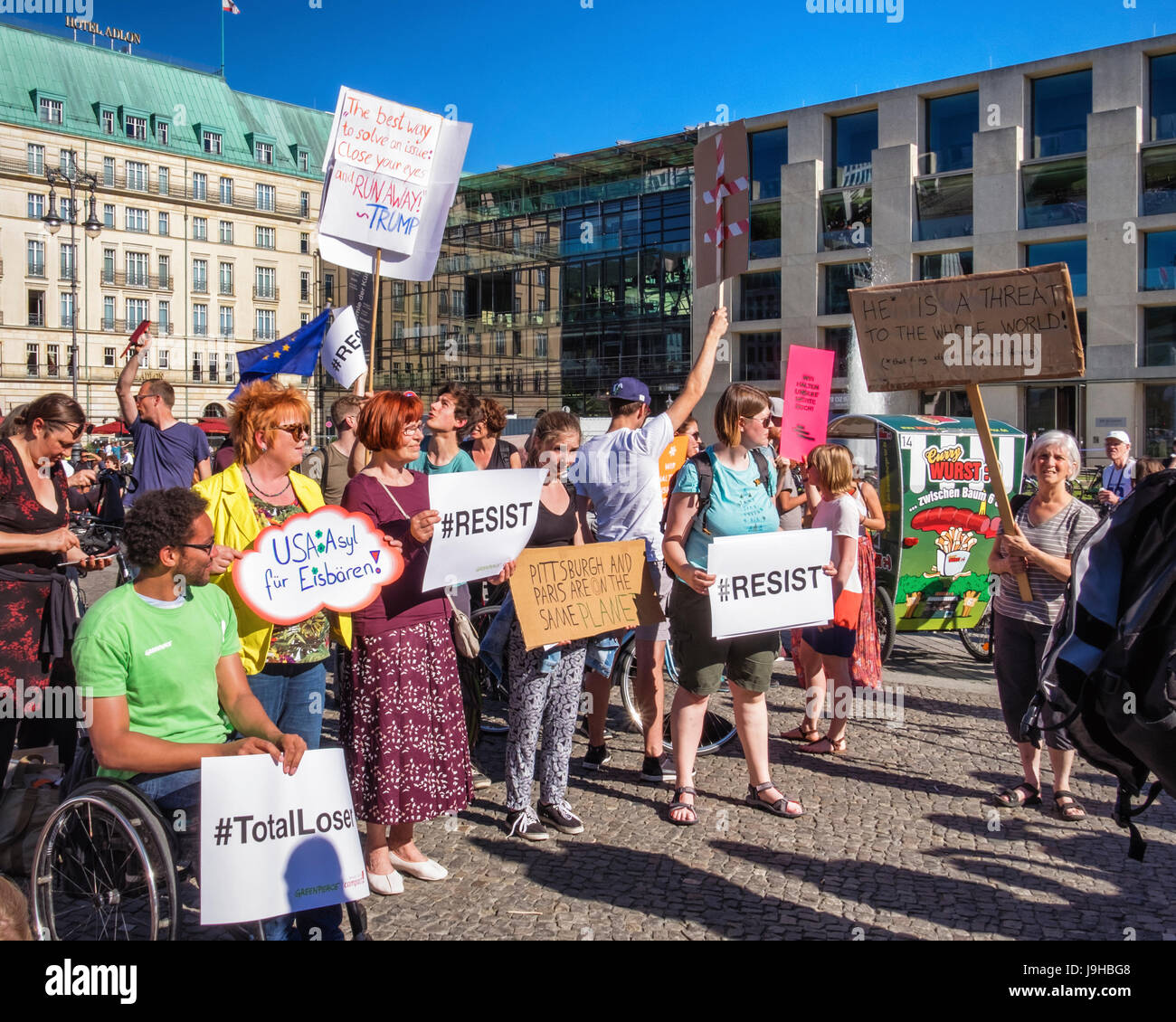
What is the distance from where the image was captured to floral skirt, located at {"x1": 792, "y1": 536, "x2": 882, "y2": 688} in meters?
6.52

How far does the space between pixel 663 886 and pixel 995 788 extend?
2.27m

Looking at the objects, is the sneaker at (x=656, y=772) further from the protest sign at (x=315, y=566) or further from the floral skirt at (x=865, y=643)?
the protest sign at (x=315, y=566)

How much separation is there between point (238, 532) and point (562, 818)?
2.10 metres

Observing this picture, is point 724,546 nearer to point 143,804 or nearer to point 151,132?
point 143,804

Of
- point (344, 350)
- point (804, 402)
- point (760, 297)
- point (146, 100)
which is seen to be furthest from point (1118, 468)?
point (146, 100)

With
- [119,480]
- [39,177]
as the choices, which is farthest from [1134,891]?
[39,177]

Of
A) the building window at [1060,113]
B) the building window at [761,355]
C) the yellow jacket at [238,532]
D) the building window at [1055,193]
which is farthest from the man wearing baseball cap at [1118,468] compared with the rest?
the building window at [761,355]

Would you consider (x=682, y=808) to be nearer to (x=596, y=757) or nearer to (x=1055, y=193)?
(x=596, y=757)

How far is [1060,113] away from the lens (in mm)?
34312

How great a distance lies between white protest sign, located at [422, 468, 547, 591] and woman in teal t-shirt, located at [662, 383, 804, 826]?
0.79m

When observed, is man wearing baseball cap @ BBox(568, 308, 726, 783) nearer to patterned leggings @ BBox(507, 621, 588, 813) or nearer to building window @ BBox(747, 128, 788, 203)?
patterned leggings @ BBox(507, 621, 588, 813)

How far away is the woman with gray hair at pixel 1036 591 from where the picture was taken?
500 centimetres

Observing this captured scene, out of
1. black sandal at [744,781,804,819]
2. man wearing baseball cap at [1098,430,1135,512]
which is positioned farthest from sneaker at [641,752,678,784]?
man wearing baseball cap at [1098,430,1135,512]

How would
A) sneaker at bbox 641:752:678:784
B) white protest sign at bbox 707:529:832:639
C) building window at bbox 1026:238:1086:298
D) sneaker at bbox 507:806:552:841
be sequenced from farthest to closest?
building window at bbox 1026:238:1086:298 < sneaker at bbox 641:752:678:784 < white protest sign at bbox 707:529:832:639 < sneaker at bbox 507:806:552:841
